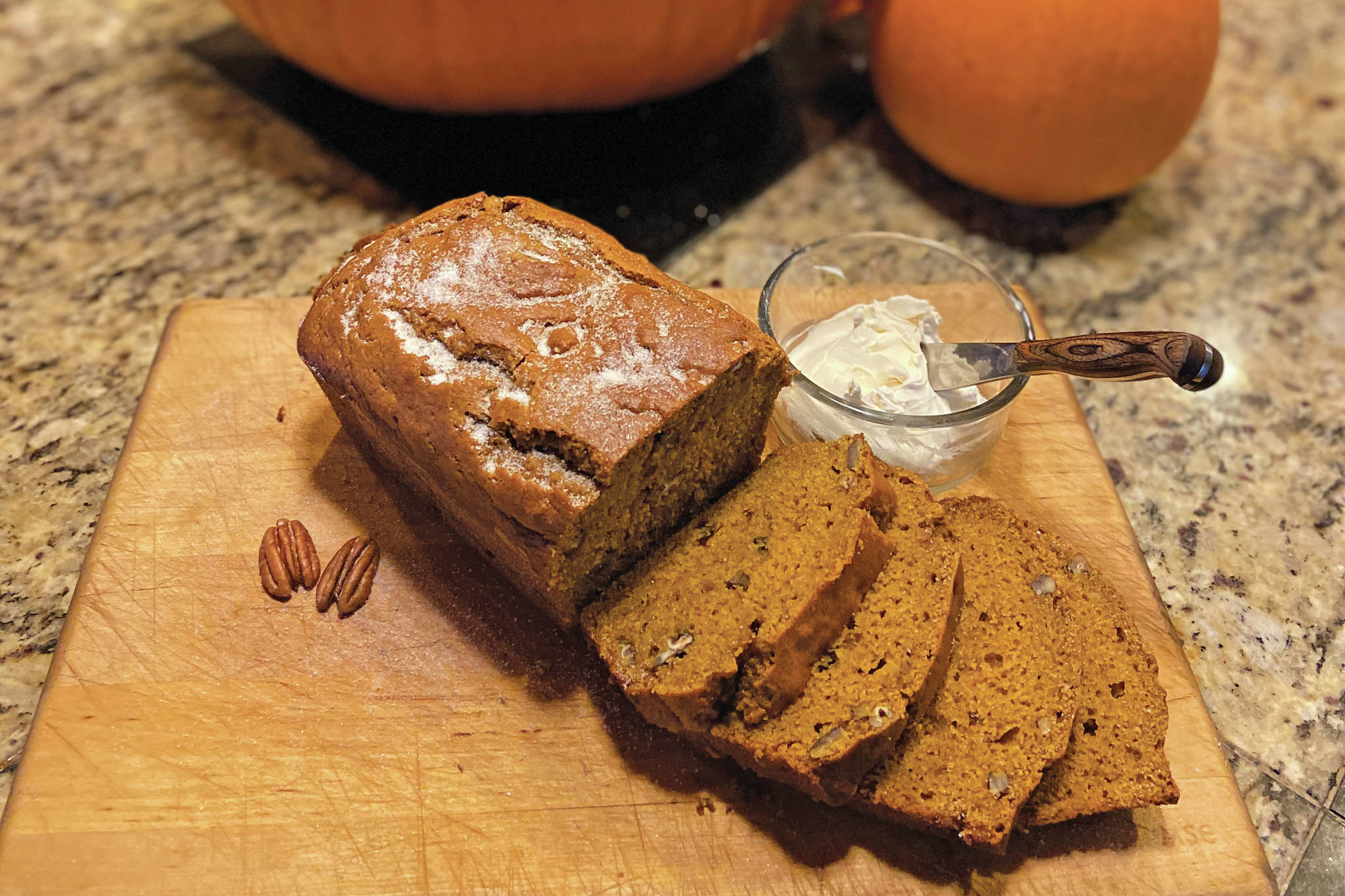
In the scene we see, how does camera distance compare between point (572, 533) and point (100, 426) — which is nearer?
point (572, 533)

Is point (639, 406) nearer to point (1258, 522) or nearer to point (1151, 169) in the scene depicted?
point (1258, 522)

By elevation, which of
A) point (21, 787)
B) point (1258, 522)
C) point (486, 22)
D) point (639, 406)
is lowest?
point (1258, 522)

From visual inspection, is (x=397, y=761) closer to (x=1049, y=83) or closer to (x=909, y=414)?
(x=909, y=414)

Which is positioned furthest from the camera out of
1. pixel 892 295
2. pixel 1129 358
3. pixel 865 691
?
pixel 892 295

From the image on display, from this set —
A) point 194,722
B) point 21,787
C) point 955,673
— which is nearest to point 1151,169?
point 955,673

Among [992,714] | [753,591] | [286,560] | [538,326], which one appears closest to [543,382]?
[538,326]

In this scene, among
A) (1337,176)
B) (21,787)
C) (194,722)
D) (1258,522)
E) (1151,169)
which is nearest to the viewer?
(21,787)

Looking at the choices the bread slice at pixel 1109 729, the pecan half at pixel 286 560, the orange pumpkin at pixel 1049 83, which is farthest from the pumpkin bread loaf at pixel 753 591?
the orange pumpkin at pixel 1049 83
